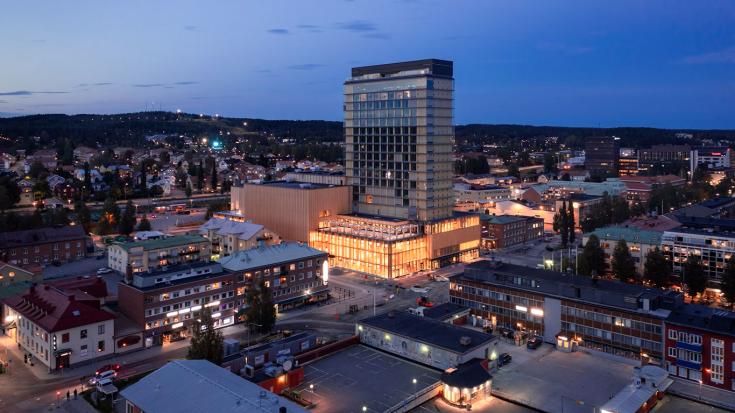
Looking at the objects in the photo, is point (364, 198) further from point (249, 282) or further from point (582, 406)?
point (582, 406)

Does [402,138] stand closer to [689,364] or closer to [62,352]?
[689,364]

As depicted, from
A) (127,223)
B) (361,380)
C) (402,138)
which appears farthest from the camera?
(127,223)

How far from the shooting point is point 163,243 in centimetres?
5828

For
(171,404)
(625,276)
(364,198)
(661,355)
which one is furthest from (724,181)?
(171,404)

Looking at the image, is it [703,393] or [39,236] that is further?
[39,236]

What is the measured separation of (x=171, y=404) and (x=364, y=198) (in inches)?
1730

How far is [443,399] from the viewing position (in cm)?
2941

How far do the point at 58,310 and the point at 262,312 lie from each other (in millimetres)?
12988

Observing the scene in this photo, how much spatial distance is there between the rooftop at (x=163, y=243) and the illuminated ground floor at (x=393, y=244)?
12.9 meters

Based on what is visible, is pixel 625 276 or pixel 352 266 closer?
pixel 625 276

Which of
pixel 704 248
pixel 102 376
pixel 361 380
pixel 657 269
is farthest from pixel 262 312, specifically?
pixel 704 248

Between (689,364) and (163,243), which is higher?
(163,243)

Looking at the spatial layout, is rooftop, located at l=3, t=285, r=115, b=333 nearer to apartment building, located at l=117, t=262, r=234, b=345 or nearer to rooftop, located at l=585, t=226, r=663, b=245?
apartment building, located at l=117, t=262, r=234, b=345

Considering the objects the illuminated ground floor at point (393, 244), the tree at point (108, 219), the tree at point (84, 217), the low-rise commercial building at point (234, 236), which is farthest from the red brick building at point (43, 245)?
the illuminated ground floor at point (393, 244)
